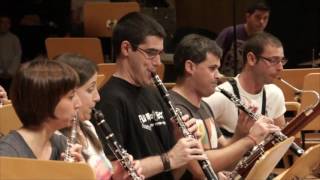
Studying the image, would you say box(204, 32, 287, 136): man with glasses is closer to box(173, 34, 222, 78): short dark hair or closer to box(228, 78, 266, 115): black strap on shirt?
box(228, 78, 266, 115): black strap on shirt

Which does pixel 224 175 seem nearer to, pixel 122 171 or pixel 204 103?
pixel 204 103

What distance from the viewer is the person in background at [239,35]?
18.6 feet

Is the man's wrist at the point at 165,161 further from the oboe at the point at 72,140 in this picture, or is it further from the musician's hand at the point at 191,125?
the oboe at the point at 72,140

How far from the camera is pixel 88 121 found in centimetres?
251

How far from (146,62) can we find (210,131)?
493 mm

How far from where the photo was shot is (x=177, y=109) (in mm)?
2867

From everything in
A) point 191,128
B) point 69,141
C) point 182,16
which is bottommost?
point 182,16

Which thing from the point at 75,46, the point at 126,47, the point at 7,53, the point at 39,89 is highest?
the point at 39,89

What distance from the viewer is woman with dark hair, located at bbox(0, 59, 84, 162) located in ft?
6.72

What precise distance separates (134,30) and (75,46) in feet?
7.54

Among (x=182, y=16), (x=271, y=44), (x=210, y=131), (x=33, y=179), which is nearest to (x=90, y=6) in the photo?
(x=182, y=16)

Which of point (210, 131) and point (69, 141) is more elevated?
point (69, 141)

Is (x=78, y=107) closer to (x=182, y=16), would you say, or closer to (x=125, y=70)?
(x=125, y=70)

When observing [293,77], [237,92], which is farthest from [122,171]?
[293,77]
